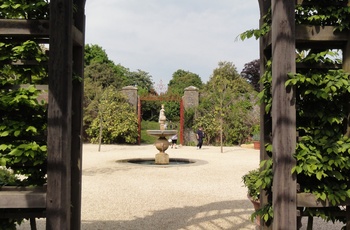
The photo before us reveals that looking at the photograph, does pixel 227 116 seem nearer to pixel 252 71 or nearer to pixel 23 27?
pixel 252 71

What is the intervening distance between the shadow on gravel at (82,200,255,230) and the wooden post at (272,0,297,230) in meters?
1.95

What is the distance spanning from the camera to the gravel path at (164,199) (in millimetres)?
4938

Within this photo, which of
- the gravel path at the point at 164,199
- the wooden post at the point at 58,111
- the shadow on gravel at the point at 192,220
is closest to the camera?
the wooden post at the point at 58,111

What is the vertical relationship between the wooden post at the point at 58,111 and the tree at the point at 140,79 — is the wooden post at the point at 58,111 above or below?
below

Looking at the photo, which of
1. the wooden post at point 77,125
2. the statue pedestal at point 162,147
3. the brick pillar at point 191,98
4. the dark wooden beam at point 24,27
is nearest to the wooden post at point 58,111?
the dark wooden beam at point 24,27

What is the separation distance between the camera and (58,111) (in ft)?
9.52

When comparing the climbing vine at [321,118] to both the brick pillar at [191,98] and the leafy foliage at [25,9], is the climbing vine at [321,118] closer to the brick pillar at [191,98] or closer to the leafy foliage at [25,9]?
the leafy foliage at [25,9]

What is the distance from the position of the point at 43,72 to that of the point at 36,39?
1.14 feet

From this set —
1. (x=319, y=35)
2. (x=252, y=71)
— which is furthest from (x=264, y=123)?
(x=252, y=71)

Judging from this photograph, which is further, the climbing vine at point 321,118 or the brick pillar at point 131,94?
the brick pillar at point 131,94

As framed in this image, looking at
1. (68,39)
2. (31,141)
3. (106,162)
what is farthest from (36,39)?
(106,162)

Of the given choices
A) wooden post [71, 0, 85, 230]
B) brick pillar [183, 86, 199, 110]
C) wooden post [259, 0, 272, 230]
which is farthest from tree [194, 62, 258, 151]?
wooden post [71, 0, 85, 230]

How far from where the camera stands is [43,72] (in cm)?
340

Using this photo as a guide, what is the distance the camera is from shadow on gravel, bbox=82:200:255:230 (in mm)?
4770
